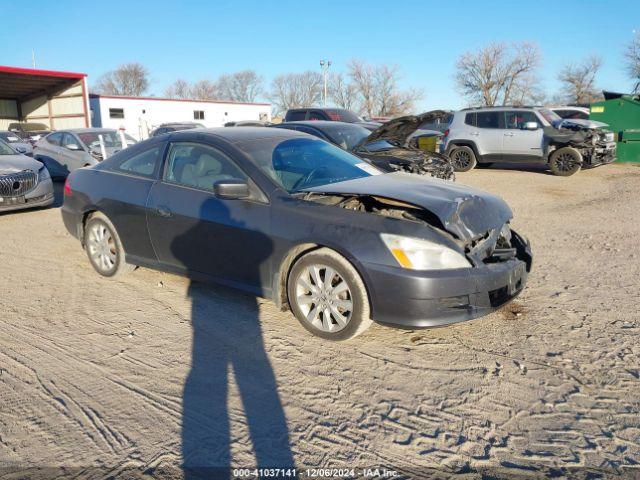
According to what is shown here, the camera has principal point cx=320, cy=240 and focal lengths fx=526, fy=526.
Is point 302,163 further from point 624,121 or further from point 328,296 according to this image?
point 624,121

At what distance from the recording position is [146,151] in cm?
502

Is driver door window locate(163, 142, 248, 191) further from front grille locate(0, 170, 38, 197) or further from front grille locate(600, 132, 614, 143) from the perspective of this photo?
front grille locate(600, 132, 614, 143)

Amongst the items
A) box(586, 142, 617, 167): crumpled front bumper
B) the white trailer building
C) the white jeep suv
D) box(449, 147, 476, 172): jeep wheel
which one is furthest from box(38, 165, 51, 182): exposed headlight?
the white trailer building

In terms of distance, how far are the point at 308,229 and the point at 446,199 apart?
3.43 ft

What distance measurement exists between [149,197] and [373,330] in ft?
7.63

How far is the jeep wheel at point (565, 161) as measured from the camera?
42.7 feet

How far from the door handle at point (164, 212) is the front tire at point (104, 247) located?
75 cm

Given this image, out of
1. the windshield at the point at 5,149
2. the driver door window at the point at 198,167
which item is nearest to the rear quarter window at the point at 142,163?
the driver door window at the point at 198,167

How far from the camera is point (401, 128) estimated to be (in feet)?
31.2

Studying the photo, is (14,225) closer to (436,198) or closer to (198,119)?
(436,198)

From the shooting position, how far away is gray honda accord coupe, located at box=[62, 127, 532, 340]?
350 cm

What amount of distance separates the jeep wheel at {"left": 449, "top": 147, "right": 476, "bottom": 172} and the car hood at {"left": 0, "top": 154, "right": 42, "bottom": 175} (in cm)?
1039

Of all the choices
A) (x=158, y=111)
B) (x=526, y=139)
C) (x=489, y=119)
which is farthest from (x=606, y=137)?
(x=158, y=111)

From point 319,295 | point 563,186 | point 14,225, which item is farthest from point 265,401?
point 563,186
